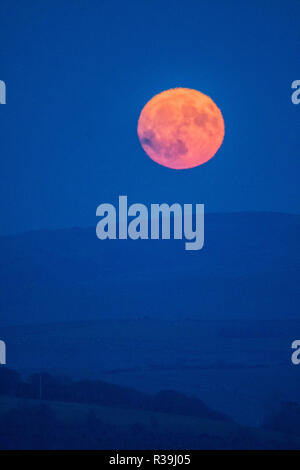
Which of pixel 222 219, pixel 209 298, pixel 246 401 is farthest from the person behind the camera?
pixel 222 219

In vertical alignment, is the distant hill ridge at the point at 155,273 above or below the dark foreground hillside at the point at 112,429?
above

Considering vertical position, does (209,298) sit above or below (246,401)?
above

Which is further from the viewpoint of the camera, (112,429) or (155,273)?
(155,273)

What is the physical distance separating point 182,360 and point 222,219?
23200mm

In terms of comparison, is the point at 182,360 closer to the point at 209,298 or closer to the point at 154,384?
the point at 154,384

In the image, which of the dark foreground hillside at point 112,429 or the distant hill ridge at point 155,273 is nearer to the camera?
the dark foreground hillside at point 112,429

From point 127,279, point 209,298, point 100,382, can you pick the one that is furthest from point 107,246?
point 100,382

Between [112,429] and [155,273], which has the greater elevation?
[155,273]

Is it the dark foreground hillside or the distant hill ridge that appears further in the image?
the distant hill ridge

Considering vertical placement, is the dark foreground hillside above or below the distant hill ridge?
below

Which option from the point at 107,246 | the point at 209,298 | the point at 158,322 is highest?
the point at 107,246

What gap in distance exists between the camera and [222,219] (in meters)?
51.9

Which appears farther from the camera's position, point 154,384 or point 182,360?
point 182,360

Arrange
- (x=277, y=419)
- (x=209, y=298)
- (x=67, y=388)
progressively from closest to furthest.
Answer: (x=277, y=419)
(x=67, y=388)
(x=209, y=298)
